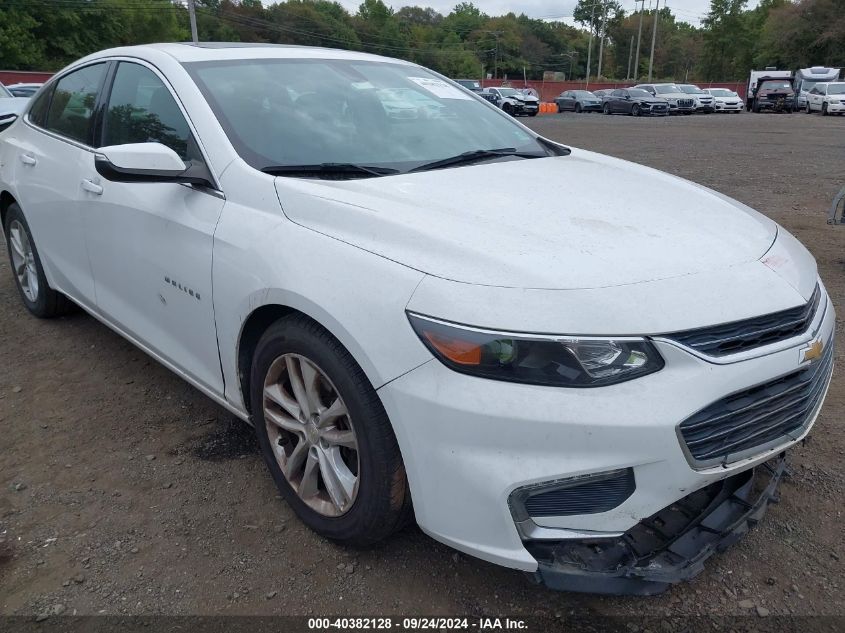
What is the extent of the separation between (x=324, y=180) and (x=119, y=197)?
1115 mm

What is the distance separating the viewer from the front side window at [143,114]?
2.83 metres

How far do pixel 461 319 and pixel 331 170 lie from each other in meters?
1.02

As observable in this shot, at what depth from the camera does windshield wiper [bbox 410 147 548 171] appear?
2758 millimetres

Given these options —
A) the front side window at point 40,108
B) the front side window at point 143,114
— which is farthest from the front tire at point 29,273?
the front side window at point 143,114

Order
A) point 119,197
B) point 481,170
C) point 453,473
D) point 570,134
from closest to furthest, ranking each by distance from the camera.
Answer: point 453,473, point 481,170, point 119,197, point 570,134

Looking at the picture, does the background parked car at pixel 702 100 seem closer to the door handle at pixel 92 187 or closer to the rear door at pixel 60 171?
the rear door at pixel 60 171

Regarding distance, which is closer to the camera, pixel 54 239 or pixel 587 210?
pixel 587 210

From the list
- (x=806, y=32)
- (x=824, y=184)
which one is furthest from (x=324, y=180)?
(x=806, y=32)

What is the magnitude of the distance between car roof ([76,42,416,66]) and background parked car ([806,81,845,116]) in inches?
1283

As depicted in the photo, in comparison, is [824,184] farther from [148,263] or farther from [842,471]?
[148,263]

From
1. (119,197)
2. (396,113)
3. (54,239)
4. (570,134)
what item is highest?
(396,113)

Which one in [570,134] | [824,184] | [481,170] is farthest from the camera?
[570,134]

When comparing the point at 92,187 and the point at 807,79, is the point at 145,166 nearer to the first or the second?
the point at 92,187

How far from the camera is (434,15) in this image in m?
120
